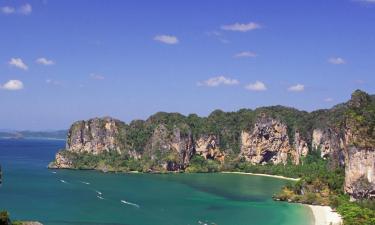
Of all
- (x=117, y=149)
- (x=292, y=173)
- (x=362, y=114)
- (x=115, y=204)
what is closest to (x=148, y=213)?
(x=115, y=204)

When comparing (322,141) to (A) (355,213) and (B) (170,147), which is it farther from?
(A) (355,213)

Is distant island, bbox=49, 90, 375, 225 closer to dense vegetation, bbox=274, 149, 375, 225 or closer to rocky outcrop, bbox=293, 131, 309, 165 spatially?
rocky outcrop, bbox=293, 131, 309, 165

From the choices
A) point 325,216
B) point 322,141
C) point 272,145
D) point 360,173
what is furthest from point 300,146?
point 325,216

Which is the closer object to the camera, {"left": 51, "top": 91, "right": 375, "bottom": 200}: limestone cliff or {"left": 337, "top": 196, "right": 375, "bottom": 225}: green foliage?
{"left": 337, "top": 196, "right": 375, "bottom": 225}: green foliage

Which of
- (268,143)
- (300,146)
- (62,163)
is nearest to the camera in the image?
(62,163)

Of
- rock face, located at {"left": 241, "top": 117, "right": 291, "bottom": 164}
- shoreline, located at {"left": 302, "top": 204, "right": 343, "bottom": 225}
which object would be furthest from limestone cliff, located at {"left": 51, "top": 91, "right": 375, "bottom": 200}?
shoreline, located at {"left": 302, "top": 204, "right": 343, "bottom": 225}
